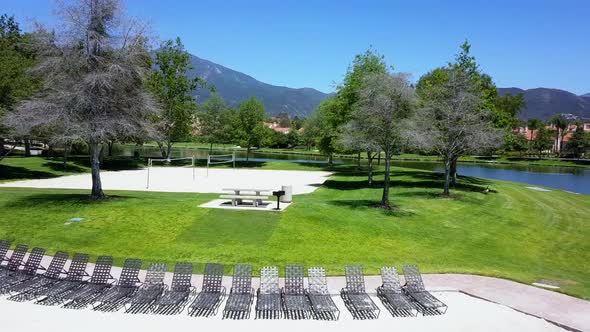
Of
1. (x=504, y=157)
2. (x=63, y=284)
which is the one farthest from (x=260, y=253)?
(x=504, y=157)

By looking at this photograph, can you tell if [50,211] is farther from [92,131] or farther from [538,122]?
[538,122]

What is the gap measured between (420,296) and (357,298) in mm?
1775

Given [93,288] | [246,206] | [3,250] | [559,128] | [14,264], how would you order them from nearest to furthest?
[93,288], [14,264], [3,250], [246,206], [559,128]

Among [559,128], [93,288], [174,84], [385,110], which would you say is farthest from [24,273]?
[559,128]

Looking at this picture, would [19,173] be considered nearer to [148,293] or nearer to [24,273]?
[24,273]

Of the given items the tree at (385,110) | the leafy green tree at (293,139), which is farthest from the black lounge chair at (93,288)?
the leafy green tree at (293,139)

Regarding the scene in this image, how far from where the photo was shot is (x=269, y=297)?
11242mm

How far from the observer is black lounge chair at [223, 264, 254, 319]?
34.4ft

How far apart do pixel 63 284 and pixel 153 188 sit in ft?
66.9

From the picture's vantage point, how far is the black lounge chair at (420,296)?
35.8 ft

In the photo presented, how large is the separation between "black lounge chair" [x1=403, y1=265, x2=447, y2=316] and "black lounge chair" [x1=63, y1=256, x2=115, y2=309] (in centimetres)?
844

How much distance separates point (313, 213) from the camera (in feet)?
67.3

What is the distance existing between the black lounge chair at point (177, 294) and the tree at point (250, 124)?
48.0m

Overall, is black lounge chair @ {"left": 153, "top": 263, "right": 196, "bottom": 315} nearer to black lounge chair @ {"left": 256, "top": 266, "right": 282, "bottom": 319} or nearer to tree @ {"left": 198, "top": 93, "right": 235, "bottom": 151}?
black lounge chair @ {"left": 256, "top": 266, "right": 282, "bottom": 319}
